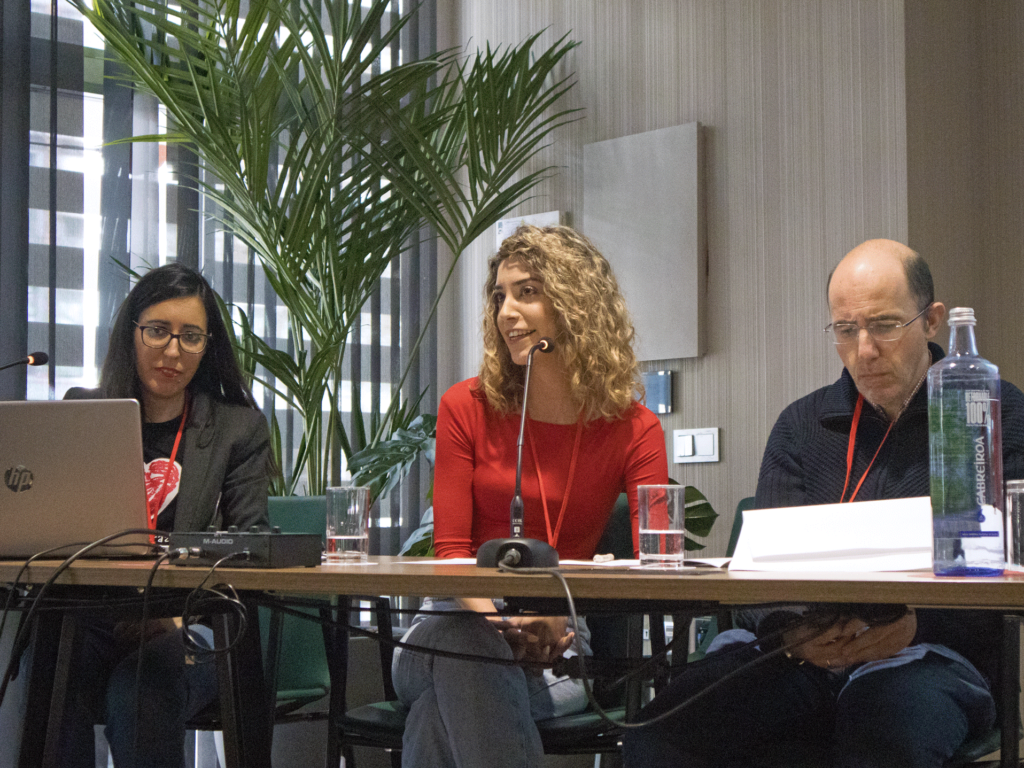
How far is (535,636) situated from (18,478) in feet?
2.71

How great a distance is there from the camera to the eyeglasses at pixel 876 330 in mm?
1789

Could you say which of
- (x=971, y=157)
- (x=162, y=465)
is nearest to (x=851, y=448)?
(x=162, y=465)

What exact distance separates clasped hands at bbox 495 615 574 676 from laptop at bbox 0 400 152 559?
61 centimetres

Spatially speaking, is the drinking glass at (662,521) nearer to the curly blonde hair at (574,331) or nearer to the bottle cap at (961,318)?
the bottle cap at (961,318)

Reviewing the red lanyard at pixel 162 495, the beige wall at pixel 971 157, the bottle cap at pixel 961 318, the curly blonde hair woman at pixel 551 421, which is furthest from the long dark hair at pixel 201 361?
the beige wall at pixel 971 157

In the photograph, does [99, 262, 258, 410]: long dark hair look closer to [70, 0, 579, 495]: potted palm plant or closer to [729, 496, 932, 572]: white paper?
[70, 0, 579, 495]: potted palm plant

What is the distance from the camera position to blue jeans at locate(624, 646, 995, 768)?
1.42 m

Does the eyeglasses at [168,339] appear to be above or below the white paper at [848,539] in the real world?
above

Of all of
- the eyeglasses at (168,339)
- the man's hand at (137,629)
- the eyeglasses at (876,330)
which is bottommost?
the man's hand at (137,629)

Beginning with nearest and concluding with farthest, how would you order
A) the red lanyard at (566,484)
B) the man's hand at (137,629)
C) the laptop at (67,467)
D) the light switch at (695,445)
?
the laptop at (67,467), the man's hand at (137,629), the red lanyard at (566,484), the light switch at (695,445)

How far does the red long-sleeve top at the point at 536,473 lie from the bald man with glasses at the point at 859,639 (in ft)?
0.97

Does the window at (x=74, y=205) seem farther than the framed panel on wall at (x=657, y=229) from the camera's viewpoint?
No

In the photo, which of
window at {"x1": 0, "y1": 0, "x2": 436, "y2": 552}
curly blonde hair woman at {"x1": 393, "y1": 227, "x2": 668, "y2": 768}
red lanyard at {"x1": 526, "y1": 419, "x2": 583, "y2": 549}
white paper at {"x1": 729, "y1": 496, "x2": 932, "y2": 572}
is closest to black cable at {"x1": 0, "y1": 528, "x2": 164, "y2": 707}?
curly blonde hair woman at {"x1": 393, "y1": 227, "x2": 668, "y2": 768}

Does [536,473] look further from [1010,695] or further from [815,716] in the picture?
[1010,695]
